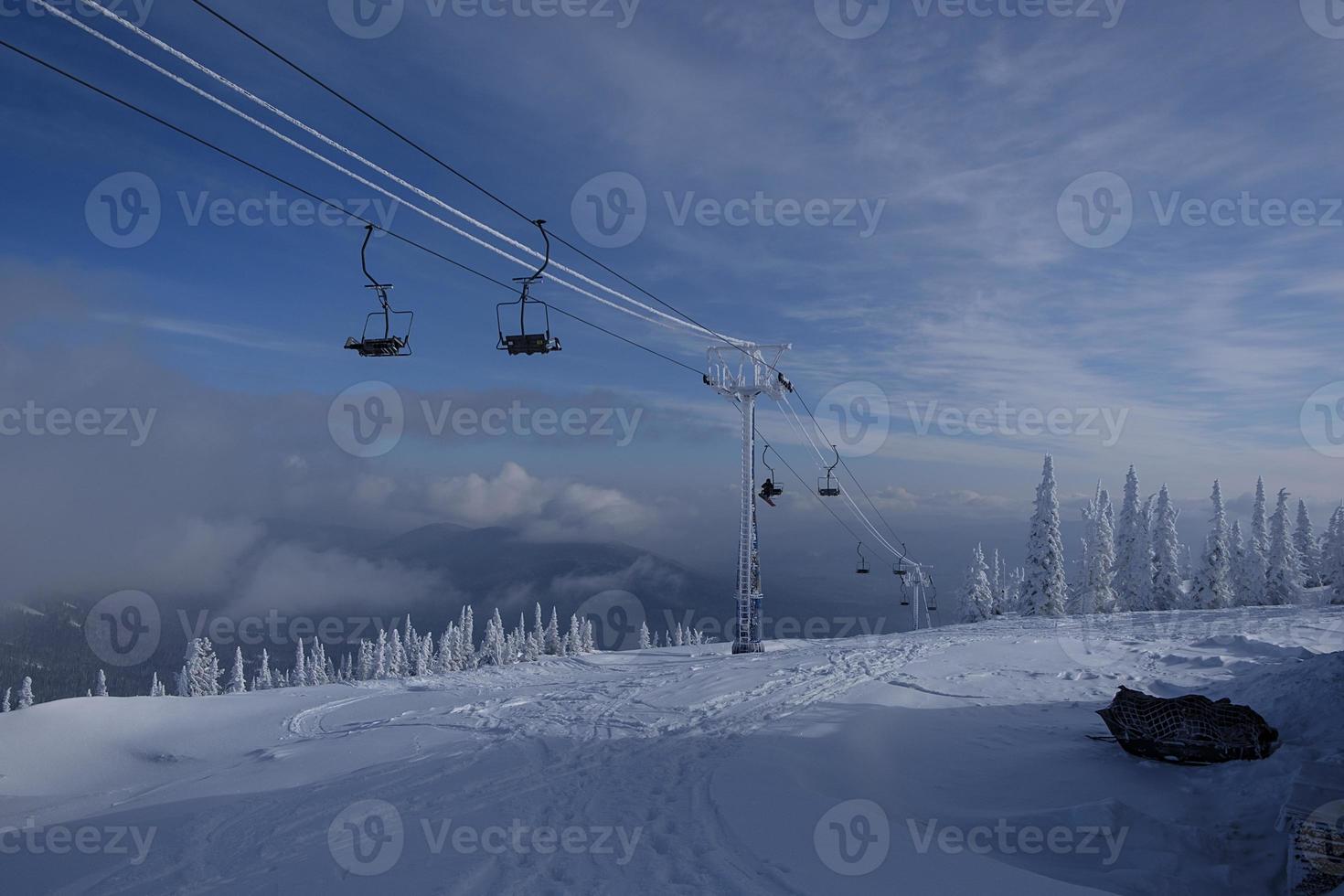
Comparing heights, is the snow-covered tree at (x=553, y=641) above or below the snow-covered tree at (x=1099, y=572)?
below

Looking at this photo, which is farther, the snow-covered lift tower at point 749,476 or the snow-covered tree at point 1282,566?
the snow-covered tree at point 1282,566

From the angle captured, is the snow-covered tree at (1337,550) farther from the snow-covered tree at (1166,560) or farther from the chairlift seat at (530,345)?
the chairlift seat at (530,345)

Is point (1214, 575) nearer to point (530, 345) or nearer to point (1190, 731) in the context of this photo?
point (1190, 731)

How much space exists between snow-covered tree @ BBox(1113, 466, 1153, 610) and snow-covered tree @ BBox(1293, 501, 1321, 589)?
1955cm

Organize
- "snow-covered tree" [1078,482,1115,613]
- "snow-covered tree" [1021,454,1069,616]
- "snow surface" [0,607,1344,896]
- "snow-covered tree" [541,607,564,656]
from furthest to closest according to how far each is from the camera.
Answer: "snow-covered tree" [541,607,564,656] < "snow-covered tree" [1078,482,1115,613] < "snow-covered tree" [1021,454,1069,616] < "snow surface" [0,607,1344,896]

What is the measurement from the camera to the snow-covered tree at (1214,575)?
50.5 meters

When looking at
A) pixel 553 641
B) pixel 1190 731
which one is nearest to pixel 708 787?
pixel 1190 731

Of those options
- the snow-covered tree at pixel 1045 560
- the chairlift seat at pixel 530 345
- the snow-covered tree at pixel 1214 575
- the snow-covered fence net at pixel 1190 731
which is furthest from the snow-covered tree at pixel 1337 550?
the chairlift seat at pixel 530 345

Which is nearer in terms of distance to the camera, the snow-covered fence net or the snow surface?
the snow surface

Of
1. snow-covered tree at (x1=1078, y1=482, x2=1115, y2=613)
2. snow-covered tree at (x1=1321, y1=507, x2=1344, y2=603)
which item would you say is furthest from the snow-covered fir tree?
snow-covered tree at (x1=1078, y1=482, x2=1115, y2=613)

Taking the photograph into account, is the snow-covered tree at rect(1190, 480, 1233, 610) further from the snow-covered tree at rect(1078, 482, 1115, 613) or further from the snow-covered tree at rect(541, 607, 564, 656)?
the snow-covered tree at rect(541, 607, 564, 656)

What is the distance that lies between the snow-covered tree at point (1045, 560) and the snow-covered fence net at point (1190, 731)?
135 feet

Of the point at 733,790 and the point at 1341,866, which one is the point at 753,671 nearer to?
the point at 733,790

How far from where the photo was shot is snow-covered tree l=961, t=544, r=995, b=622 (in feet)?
193
